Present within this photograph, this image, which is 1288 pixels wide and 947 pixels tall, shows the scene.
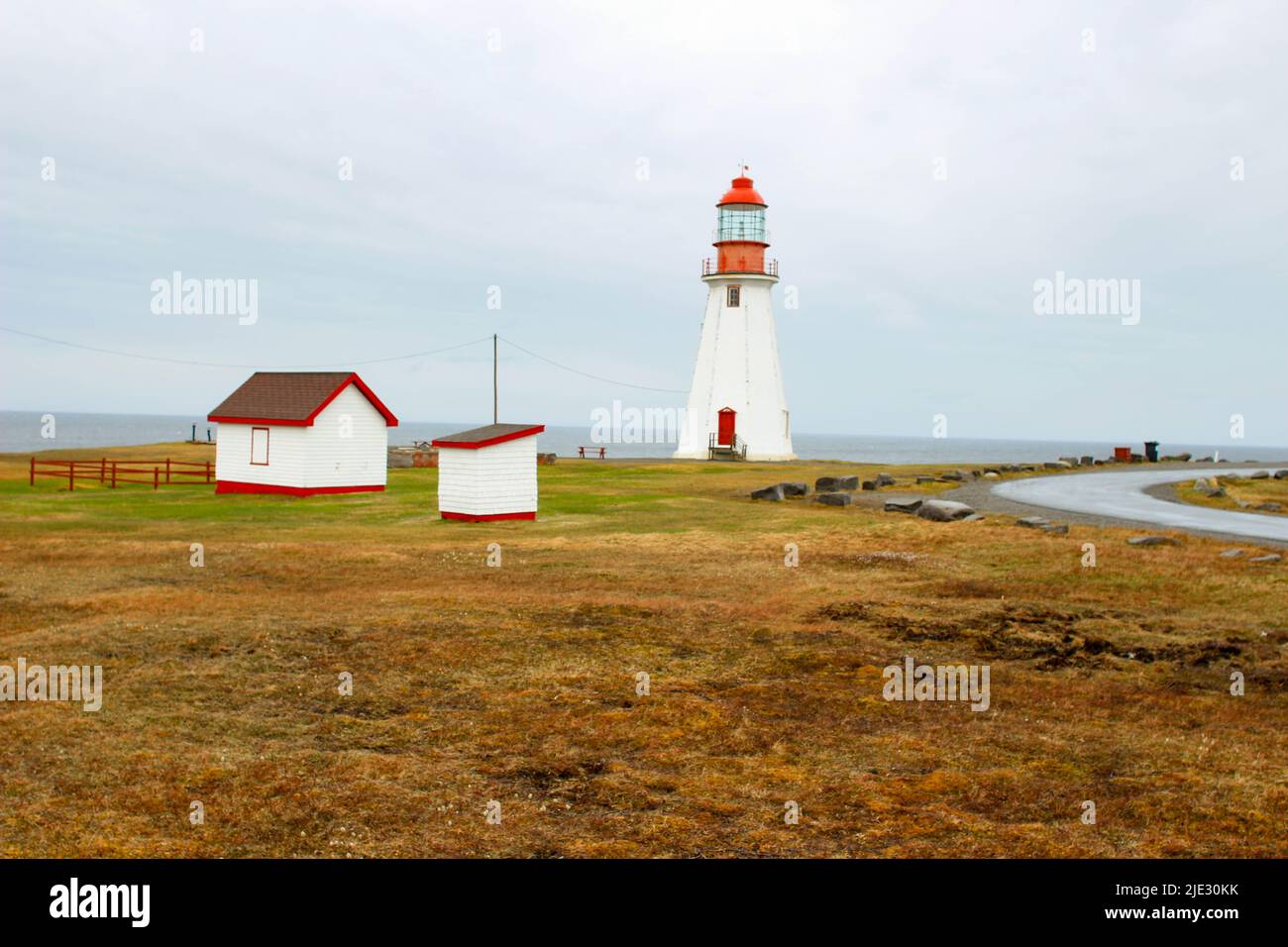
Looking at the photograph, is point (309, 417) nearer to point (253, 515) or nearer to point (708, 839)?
point (253, 515)

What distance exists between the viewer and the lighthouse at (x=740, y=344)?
59.0 meters

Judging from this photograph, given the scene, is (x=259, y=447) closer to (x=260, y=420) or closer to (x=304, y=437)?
(x=260, y=420)

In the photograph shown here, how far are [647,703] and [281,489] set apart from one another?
3001 centimetres

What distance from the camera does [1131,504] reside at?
32125mm

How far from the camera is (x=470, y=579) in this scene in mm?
19109

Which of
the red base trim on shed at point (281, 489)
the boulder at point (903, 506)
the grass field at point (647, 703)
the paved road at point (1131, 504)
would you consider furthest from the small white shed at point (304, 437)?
the paved road at point (1131, 504)

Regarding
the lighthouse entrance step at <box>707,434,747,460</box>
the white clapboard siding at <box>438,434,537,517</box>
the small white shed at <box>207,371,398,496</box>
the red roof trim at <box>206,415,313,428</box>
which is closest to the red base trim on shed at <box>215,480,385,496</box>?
the small white shed at <box>207,371,398,496</box>

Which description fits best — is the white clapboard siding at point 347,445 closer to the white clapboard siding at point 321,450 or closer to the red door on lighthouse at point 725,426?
the white clapboard siding at point 321,450

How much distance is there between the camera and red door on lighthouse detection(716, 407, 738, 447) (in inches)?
2360

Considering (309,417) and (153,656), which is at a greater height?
(309,417)

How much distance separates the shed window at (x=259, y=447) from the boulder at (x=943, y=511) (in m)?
22.9
